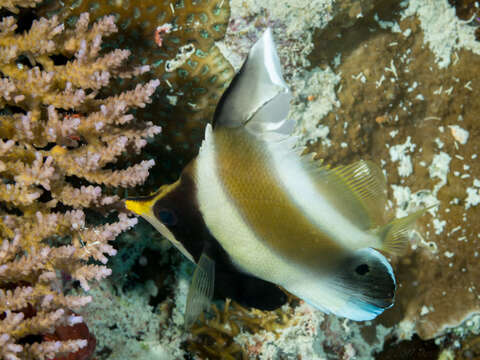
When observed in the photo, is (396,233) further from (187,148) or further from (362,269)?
(187,148)

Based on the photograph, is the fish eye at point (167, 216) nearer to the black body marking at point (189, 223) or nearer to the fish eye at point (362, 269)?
the black body marking at point (189, 223)

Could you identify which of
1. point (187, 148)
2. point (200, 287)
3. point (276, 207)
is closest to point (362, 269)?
point (276, 207)

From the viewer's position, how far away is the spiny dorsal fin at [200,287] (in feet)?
5.56

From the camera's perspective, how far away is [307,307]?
286cm

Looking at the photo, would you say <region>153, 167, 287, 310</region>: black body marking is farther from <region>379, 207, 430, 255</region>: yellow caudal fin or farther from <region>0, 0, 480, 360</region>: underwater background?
<region>379, 207, 430, 255</region>: yellow caudal fin

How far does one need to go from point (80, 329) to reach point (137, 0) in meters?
1.84

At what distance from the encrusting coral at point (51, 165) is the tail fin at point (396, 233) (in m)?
1.20

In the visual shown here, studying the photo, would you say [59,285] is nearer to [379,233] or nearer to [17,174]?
[17,174]

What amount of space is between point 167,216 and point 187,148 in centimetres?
88

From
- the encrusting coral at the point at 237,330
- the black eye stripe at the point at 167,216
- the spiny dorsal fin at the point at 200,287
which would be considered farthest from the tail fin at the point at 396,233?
the encrusting coral at the point at 237,330

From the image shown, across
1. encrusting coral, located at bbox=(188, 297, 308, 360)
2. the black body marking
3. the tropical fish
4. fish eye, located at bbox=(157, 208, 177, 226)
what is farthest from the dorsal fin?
encrusting coral, located at bbox=(188, 297, 308, 360)

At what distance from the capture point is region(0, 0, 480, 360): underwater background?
181 cm

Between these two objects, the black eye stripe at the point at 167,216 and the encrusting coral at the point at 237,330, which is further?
the encrusting coral at the point at 237,330

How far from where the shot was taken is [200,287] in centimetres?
172
